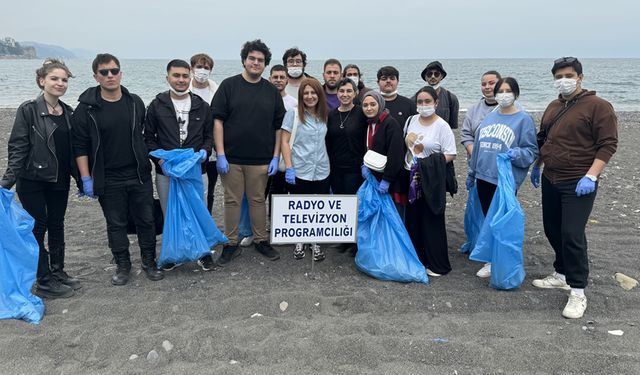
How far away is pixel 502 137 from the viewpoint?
446 centimetres

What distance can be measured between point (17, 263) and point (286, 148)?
2.68 meters

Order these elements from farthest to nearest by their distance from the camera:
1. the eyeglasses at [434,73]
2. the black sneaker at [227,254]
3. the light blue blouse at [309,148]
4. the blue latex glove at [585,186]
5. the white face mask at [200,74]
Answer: the eyeglasses at [434,73]
the white face mask at [200,74]
the black sneaker at [227,254]
the light blue blouse at [309,148]
the blue latex glove at [585,186]

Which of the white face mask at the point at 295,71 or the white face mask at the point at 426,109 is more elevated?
the white face mask at the point at 295,71

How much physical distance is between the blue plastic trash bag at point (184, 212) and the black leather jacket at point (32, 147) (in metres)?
0.86

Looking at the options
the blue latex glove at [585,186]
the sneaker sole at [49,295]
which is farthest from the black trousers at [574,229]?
the sneaker sole at [49,295]

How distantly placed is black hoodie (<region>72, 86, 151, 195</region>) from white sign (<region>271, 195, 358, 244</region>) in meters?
1.45

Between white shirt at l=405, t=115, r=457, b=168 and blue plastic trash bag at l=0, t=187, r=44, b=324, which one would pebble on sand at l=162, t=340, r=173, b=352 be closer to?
blue plastic trash bag at l=0, t=187, r=44, b=324

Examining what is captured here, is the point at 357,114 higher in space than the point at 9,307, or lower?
higher

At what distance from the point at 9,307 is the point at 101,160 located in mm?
1428

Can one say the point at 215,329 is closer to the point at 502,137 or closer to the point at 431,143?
the point at 431,143

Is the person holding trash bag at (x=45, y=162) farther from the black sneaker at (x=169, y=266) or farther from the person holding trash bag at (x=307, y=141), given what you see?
the person holding trash bag at (x=307, y=141)

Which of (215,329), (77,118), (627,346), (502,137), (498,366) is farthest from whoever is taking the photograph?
(502,137)

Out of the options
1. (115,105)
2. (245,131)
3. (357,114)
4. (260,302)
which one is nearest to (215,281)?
(260,302)

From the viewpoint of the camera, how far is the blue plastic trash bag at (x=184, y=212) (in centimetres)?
445
